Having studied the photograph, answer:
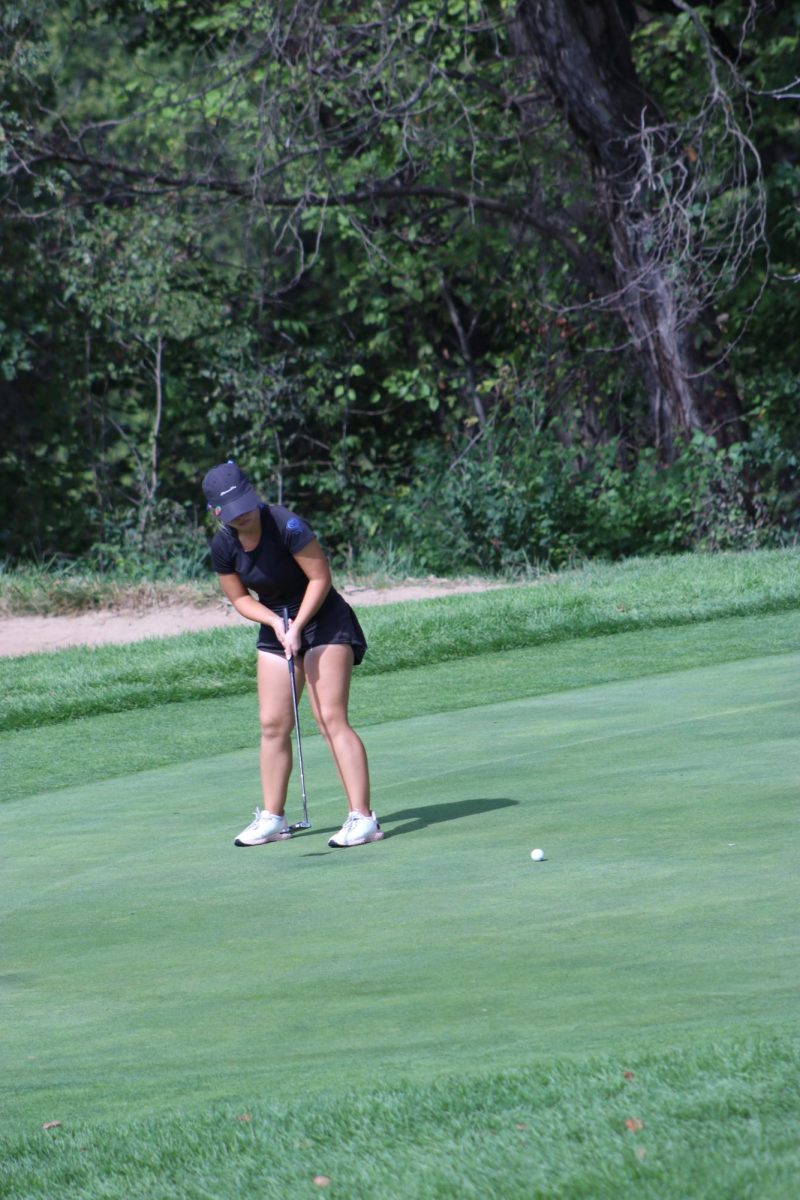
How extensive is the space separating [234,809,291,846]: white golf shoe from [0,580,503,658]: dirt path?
8784mm

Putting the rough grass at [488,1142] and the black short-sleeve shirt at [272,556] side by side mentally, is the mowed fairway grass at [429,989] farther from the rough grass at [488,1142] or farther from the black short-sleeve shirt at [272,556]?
the black short-sleeve shirt at [272,556]

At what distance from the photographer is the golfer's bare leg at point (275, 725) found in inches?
275

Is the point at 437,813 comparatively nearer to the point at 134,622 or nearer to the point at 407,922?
the point at 407,922

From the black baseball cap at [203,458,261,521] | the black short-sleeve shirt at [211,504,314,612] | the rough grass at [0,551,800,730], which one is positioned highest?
the black baseball cap at [203,458,261,521]

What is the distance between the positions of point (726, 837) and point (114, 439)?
760 inches

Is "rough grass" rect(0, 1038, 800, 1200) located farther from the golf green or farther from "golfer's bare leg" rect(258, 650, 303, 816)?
"golfer's bare leg" rect(258, 650, 303, 816)

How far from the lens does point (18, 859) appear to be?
6695mm

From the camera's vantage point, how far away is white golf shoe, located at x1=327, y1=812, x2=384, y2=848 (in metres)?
6.57

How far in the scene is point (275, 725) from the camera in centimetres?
704

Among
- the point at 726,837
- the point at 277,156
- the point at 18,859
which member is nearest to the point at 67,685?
the point at 18,859

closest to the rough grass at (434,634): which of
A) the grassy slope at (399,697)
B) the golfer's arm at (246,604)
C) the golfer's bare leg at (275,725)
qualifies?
the grassy slope at (399,697)

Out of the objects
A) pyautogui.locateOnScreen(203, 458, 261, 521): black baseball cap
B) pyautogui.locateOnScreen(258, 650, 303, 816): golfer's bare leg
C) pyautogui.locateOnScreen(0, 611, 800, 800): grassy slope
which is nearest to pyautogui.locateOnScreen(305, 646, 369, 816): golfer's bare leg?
pyautogui.locateOnScreen(258, 650, 303, 816): golfer's bare leg

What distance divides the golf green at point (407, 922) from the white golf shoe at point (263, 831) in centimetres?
6

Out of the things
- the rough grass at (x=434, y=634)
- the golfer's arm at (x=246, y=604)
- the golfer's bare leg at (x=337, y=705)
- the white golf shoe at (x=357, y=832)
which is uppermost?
the golfer's arm at (x=246, y=604)
